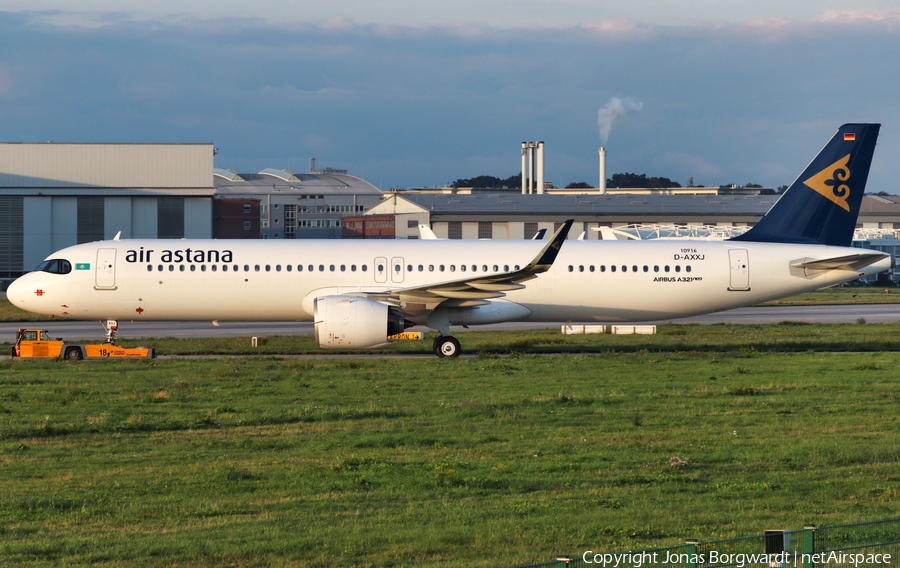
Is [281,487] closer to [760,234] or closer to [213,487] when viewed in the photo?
[213,487]

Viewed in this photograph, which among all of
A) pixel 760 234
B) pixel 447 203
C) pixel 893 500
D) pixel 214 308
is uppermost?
pixel 447 203

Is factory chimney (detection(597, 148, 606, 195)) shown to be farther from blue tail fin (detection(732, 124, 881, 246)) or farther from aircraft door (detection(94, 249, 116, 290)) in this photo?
aircraft door (detection(94, 249, 116, 290))

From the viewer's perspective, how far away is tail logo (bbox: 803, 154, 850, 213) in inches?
1287

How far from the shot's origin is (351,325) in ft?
92.5

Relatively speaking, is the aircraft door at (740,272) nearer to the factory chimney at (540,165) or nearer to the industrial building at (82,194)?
the industrial building at (82,194)

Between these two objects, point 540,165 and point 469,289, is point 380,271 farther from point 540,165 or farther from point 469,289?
point 540,165

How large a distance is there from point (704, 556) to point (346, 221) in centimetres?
13258

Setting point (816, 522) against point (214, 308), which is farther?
point (214, 308)

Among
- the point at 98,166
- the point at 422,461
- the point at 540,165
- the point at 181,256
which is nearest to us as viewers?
the point at 422,461

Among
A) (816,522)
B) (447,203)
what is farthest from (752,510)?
(447,203)

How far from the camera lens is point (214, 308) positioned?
1219 inches

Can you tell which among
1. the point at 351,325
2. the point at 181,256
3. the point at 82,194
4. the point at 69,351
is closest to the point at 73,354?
the point at 69,351
